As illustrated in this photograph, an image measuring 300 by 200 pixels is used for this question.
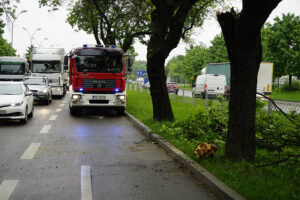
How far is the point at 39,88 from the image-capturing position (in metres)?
20.7

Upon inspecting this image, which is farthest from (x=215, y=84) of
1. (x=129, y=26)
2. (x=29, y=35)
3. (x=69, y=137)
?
(x=29, y=35)

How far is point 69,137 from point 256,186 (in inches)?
233

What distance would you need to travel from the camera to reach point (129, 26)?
2452cm

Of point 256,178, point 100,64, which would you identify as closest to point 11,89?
point 100,64

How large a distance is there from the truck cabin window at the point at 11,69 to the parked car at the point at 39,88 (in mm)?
4851

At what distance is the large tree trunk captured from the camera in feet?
19.2

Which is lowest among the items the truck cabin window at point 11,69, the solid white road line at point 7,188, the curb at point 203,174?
the solid white road line at point 7,188

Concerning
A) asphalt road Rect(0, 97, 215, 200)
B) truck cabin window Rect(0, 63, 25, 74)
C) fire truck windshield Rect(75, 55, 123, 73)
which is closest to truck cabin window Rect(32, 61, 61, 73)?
truck cabin window Rect(0, 63, 25, 74)

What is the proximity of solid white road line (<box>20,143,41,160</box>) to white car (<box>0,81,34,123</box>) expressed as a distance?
3.76m

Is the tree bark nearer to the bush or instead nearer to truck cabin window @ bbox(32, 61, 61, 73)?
truck cabin window @ bbox(32, 61, 61, 73)

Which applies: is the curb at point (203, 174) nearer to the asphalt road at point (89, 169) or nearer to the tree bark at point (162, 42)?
the asphalt road at point (89, 169)

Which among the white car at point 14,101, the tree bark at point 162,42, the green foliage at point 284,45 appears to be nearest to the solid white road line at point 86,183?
the tree bark at point 162,42

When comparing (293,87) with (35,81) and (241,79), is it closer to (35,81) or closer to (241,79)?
(35,81)

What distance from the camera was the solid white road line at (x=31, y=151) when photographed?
6959 mm
